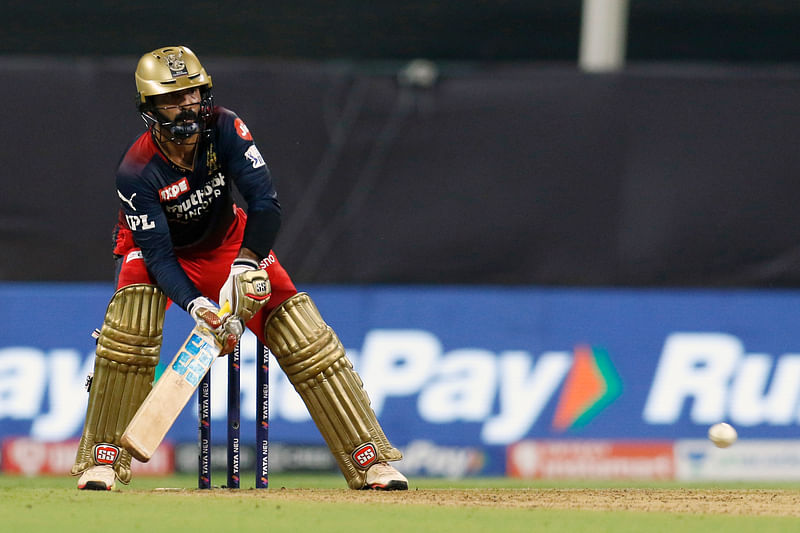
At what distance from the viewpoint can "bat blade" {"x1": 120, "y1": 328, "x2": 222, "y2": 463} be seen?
534 cm

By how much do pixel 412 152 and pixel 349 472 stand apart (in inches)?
110

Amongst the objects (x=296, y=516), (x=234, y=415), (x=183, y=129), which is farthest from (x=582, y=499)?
(x=183, y=129)

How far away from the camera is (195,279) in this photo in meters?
5.90

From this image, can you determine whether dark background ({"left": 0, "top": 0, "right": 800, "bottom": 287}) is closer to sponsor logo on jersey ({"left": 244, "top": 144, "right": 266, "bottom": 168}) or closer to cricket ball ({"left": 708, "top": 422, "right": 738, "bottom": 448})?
cricket ball ({"left": 708, "top": 422, "right": 738, "bottom": 448})

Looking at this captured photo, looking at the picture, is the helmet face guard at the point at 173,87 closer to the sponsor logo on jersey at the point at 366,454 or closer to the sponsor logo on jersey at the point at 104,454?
the sponsor logo on jersey at the point at 104,454

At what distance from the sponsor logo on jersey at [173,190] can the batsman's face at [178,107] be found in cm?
25

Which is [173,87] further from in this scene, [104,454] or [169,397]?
[104,454]

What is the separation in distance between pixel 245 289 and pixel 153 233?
1.44 feet

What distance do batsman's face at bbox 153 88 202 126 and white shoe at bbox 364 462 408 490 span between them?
1.59m

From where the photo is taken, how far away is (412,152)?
8.14 m

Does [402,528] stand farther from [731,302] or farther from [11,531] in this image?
[731,302]

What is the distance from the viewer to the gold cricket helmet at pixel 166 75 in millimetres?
5531

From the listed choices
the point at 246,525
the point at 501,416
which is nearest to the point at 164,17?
the point at 501,416

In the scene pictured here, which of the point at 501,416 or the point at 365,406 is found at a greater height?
the point at 365,406
